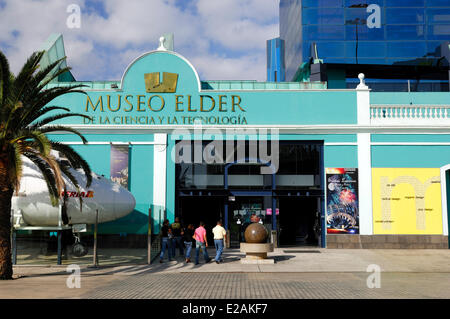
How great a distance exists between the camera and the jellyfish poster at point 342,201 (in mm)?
22688

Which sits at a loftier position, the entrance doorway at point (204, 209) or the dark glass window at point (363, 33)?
the dark glass window at point (363, 33)

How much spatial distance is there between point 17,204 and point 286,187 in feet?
43.7

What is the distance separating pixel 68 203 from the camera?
19.5 metres

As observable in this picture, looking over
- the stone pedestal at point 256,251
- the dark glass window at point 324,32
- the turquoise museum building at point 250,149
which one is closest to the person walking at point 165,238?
the stone pedestal at point 256,251

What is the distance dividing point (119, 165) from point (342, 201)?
472 inches

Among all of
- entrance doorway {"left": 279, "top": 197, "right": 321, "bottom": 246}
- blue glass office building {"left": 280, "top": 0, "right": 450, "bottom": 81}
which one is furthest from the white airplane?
blue glass office building {"left": 280, "top": 0, "right": 450, "bottom": 81}

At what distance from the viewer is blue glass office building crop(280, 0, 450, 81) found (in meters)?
52.5

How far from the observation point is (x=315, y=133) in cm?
2364

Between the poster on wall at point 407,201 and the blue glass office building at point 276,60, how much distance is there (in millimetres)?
49772

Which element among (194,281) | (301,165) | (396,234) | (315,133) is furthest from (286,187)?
(194,281)

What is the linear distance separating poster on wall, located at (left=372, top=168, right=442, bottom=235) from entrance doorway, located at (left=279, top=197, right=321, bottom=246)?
3301mm

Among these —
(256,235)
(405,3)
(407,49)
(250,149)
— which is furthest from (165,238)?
(405,3)

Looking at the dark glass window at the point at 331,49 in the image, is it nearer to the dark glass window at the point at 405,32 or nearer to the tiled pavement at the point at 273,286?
the dark glass window at the point at 405,32

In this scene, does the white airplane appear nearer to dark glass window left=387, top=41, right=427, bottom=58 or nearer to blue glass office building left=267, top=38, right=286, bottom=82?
dark glass window left=387, top=41, right=427, bottom=58
